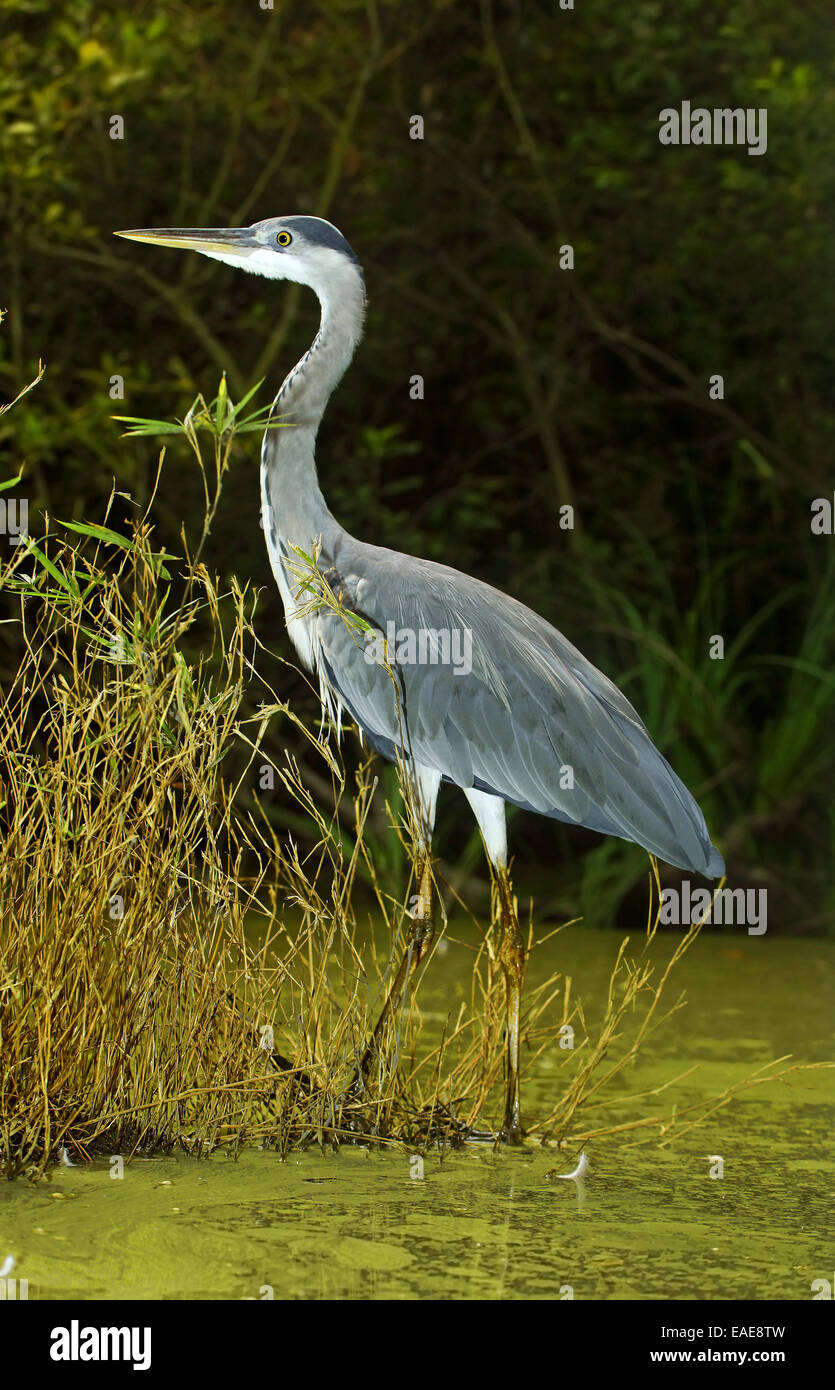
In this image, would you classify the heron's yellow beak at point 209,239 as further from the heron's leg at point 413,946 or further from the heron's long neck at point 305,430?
the heron's leg at point 413,946

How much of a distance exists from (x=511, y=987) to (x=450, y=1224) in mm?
599

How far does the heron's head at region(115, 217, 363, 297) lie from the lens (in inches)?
159

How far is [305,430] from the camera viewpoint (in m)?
4.00

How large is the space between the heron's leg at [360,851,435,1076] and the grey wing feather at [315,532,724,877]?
0.32 metres

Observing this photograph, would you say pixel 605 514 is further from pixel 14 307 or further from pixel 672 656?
pixel 14 307

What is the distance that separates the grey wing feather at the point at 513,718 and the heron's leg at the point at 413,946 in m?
0.32

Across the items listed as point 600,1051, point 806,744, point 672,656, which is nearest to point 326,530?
point 600,1051

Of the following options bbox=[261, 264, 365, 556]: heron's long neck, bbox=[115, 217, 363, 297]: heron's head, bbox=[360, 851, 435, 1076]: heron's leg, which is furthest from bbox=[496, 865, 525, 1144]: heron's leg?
bbox=[115, 217, 363, 297]: heron's head

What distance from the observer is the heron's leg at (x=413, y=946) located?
3.41 m

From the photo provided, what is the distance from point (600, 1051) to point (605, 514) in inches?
165

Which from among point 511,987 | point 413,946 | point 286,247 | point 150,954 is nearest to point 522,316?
point 286,247

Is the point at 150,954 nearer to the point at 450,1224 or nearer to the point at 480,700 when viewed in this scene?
the point at 450,1224

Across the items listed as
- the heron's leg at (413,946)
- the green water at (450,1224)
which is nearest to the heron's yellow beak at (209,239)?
the heron's leg at (413,946)

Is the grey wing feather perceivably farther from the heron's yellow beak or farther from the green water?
the heron's yellow beak
